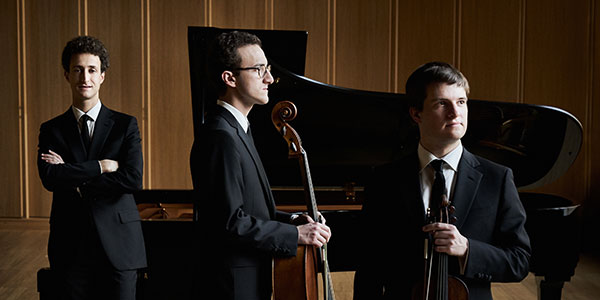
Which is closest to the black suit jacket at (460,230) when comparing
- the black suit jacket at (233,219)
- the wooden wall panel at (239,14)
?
the black suit jacket at (233,219)

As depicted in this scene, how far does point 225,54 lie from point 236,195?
16.9 inches

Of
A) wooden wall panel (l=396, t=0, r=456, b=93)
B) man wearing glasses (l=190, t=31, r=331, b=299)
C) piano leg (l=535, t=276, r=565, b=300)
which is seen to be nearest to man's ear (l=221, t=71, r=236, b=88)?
man wearing glasses (l=190, t=31, r=331, b=299)

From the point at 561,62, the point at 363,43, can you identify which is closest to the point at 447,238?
the point at 363,43

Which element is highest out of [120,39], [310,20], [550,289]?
[310,20]

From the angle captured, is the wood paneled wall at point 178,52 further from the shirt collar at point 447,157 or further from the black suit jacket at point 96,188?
the shirt collar at point 447,157

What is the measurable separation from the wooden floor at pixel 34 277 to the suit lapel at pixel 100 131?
1814mm

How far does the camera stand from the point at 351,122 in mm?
3463

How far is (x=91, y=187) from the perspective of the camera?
2.32 m

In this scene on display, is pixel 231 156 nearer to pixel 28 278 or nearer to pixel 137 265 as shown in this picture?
pixel 137 265

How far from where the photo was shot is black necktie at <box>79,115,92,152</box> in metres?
2.37

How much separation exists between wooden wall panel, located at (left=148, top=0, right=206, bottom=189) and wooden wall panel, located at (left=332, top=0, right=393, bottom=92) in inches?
56.4

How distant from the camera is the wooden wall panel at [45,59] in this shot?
234 inches

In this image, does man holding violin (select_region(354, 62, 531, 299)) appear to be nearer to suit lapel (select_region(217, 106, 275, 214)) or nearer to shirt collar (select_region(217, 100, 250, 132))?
suit lapel (select_region(217, 106, 275, 214))

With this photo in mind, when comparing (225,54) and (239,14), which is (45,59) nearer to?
(239,14)
